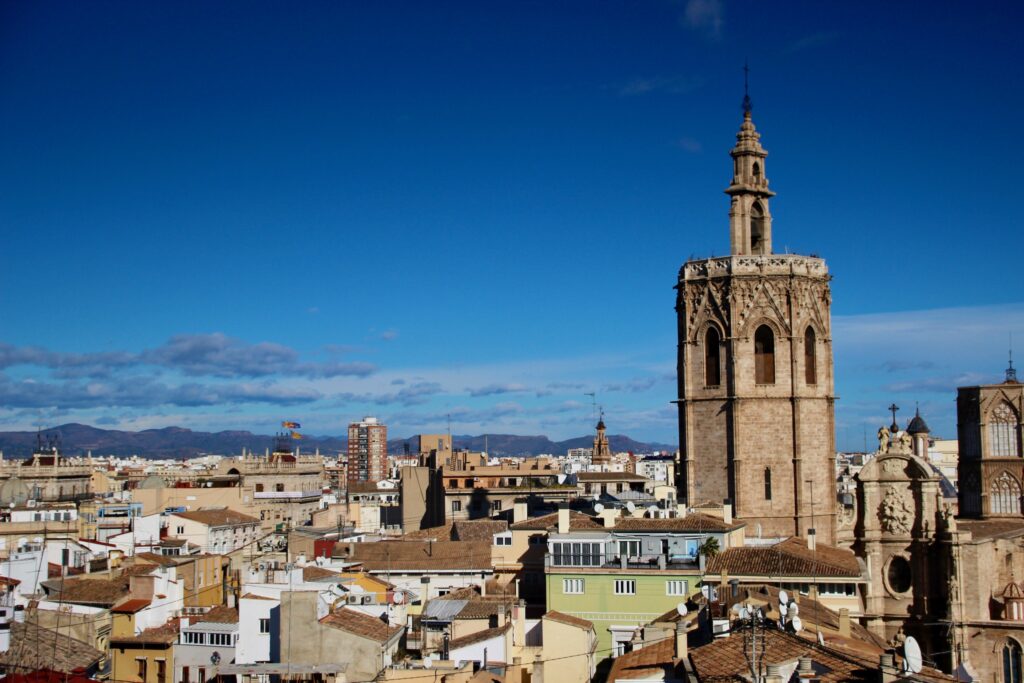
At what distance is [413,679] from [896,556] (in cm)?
2312

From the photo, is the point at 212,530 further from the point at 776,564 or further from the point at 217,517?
the point at 776,564

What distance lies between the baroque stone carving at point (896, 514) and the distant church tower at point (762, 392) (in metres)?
2.42

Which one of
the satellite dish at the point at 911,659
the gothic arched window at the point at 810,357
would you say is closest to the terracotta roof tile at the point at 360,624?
the satellite dish at the point at 911,659

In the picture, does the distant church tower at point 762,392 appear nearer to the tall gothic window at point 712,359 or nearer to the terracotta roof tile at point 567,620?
the tall gothic window at point 712,359

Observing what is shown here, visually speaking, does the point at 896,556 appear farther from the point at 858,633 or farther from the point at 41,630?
the point at 41,630

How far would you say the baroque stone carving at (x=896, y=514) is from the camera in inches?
1761

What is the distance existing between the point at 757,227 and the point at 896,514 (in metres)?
11.7

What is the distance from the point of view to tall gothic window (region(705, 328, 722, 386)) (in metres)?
47.1

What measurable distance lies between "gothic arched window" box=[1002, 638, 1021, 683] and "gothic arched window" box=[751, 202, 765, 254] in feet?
53.2

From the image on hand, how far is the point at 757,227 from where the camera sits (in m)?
48.9

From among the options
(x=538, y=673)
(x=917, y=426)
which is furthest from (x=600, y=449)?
(x=538, y=673)

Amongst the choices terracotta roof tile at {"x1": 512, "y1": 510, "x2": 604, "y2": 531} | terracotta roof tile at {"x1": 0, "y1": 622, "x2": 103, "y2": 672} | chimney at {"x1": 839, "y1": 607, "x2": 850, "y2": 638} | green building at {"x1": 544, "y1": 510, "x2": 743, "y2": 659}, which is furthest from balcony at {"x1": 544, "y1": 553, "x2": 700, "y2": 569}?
terracotta roof tile at {"x1": 0, "y1": 622, "x2": 103, "y2": 672}

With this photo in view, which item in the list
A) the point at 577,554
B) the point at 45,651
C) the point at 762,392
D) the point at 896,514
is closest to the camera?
the point at 45,651

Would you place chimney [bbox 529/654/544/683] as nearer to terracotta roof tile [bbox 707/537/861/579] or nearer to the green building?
the green building
